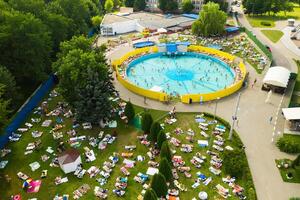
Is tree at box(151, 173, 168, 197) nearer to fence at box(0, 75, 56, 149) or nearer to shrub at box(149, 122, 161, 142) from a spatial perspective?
shrub at box(149, 122, 161, 142)

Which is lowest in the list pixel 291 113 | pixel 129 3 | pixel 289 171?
pixel 289 171

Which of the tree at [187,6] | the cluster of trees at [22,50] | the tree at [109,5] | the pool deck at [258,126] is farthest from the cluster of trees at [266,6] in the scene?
the cluster of trees at [22,50]

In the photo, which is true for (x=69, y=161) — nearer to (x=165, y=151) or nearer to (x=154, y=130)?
(x=154, y=130)

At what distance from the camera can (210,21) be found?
6506cm

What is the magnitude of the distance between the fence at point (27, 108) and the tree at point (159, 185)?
19464 millimetres

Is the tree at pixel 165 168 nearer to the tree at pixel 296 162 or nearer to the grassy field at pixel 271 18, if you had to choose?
the tree at pixel 296 162

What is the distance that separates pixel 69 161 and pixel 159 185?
10257 mm

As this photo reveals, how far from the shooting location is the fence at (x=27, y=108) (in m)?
35.7

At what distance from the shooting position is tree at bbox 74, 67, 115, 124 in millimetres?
35250

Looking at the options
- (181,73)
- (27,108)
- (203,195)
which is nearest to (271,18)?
(181,73)

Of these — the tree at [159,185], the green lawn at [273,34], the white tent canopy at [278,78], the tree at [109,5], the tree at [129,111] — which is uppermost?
the tree at [109,5]

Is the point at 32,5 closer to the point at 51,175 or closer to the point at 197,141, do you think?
the point at 51,175

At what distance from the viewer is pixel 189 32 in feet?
233

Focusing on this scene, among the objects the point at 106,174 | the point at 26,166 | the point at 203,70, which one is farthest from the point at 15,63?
the point at 203,70
